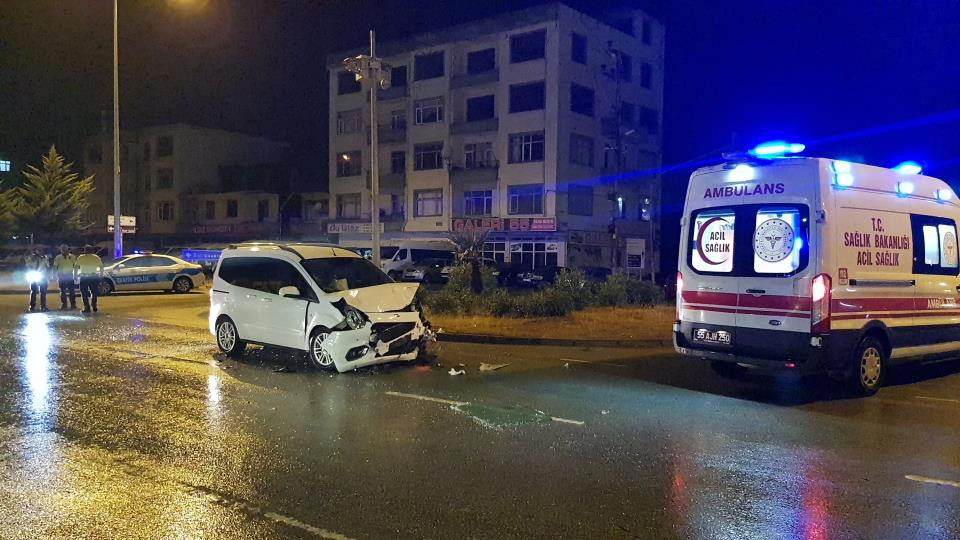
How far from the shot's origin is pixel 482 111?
4588 cm

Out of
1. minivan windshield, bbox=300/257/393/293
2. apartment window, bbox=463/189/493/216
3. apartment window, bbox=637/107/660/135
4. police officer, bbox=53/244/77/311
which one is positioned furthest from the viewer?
apartment window, bbox=637/107/660/135

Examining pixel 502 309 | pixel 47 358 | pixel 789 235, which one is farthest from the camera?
pixel 502 309

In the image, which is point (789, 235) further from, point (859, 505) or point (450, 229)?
point (450, 229)

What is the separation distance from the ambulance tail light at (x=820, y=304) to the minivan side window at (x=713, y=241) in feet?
3.52

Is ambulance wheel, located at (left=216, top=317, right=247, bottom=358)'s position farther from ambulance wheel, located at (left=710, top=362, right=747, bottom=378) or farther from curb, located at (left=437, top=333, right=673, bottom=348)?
ambulance wheel, located at (left=710, top=362, right=747, bottom=378)

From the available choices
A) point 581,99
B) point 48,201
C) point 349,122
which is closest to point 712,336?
point 581,99

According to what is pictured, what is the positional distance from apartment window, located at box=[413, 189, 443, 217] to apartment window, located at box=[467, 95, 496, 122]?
5479 millimetres

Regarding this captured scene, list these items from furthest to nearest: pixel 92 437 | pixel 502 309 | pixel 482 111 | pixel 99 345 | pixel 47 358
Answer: pixel 482 111
pixel 502 309
pixel 99 345
pixel 47 358
pixel 92 437

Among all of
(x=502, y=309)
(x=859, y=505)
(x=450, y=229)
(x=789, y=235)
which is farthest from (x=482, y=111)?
(x=859, y=505)

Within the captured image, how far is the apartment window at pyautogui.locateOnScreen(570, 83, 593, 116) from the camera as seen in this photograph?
141 feet

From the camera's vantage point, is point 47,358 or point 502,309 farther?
point 502,309

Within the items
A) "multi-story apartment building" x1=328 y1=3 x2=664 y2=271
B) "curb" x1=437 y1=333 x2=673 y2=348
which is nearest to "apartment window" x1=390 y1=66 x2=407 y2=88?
"multi-story apartment building" x1=328 y1=3 x2=664 y2=271

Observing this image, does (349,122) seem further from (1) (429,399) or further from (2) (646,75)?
(1) (429,399)

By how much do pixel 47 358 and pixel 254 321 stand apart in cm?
315
